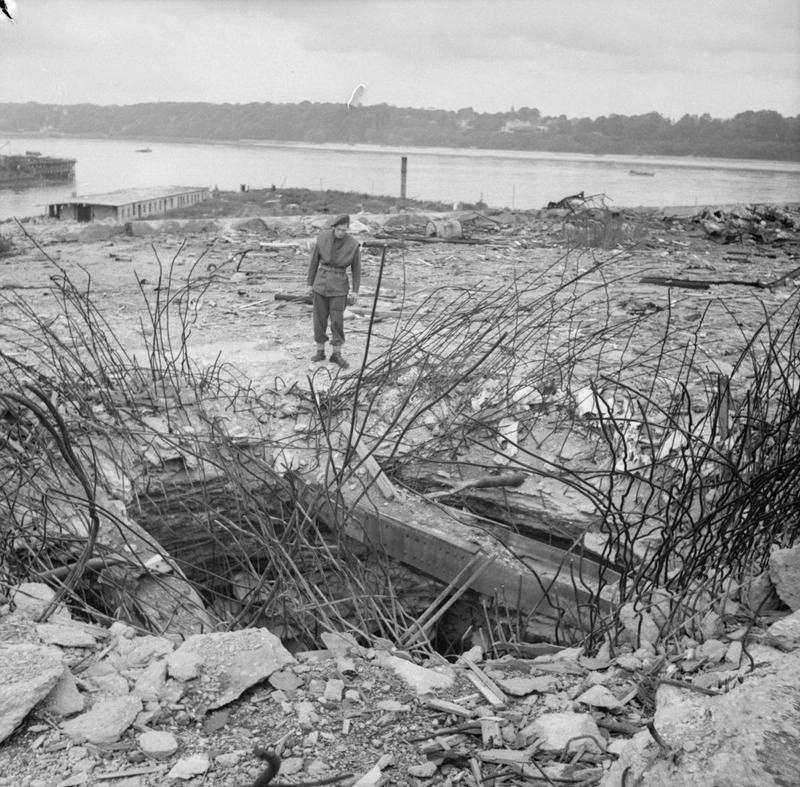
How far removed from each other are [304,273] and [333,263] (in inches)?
217

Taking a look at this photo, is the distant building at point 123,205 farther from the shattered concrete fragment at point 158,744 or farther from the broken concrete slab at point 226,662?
the shattered concrete fragment at point 158,744

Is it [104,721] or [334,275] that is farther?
[334,275]

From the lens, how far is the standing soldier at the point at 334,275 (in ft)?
22.9

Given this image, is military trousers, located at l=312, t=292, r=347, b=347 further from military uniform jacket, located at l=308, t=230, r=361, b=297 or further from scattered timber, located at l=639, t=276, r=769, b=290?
scattered timber, located at l=639, t=276, r=769, b=290

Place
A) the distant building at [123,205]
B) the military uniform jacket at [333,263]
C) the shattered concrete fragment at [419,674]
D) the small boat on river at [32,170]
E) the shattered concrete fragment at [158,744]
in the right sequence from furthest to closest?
the small boat on river at [32,170]
the distant building at [123,205]
the military uniform jacket at [333,263]
the shattered concrete fragment at [419,674]
the shattered concrete fragment at [158,744]

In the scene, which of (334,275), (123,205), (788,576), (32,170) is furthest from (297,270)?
(32,170)

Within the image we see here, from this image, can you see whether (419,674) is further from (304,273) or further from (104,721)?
(304,273)

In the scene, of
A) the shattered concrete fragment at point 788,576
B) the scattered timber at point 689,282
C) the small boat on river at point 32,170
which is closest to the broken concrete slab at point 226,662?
the shattered concrete fragment at point 788,576

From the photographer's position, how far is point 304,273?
40.7ft

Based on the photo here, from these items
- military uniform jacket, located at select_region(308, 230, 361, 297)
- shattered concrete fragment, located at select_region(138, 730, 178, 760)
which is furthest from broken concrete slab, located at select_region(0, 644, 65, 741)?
military uniform jacket, located at select_region(308, 230, 361, 297)

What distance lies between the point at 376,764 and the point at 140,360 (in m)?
5.57

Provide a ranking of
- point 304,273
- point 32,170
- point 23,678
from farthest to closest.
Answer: point 32,170 < point 304,273 < point 23,678

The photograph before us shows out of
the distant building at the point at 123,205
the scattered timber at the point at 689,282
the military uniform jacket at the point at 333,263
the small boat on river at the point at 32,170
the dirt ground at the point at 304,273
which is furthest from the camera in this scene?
the small boat on river at the point at 32,170

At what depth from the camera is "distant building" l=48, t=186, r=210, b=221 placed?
25.9 meters
